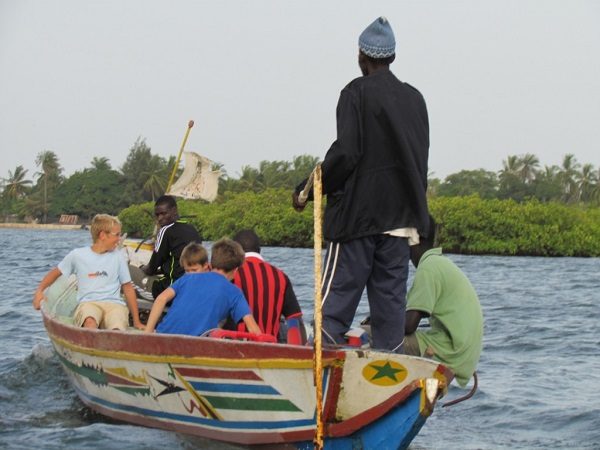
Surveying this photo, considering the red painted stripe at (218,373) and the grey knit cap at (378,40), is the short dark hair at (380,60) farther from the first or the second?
the red painted stripe at (218,373)

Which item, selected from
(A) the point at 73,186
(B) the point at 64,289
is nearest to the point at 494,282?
(B) the point at 64,289

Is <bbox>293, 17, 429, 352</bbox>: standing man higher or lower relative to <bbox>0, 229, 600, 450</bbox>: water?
higher

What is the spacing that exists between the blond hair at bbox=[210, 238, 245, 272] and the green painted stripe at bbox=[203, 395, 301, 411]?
2.71ft

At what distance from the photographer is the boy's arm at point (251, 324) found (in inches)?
244

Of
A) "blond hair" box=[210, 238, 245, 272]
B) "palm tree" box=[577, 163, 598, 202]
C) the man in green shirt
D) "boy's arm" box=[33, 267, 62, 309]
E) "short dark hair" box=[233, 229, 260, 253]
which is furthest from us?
"palm tree" box=[577, 163, 598, 202]

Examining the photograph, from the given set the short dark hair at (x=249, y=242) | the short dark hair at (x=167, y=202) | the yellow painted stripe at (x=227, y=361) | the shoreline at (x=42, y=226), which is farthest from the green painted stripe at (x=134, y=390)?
the shoreline at (x=42, y=226)

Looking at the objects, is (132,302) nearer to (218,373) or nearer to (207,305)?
(207,305)

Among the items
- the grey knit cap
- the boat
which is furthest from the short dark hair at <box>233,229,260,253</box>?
the grey knit cap

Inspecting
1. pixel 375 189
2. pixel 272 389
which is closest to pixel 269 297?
pixel 272 389

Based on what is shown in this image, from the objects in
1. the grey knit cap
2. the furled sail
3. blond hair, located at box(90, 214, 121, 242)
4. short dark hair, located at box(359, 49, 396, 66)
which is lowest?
blond hair, located at box(90, 214, 121, 242)

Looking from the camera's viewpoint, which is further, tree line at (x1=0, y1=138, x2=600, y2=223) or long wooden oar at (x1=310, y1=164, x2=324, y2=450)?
tree line at (x1=0, y1=138, x2=600, y2=223)

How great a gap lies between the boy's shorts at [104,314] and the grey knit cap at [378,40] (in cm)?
284

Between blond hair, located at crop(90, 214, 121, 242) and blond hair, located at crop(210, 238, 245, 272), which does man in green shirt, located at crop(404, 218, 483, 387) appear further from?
blond hair, located at crop(90, 214, 121, 242)

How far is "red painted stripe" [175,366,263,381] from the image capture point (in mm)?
5583
